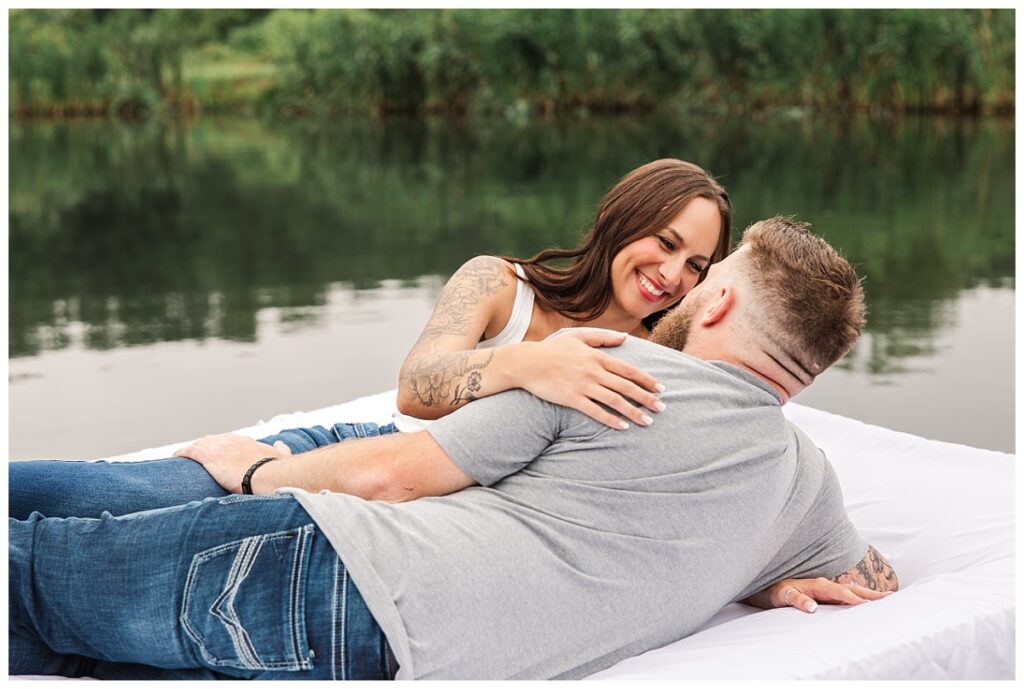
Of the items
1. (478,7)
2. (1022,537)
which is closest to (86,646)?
(1022,537)

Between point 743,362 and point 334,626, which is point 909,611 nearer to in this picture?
point 743,362

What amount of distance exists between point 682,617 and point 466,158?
1136 cm

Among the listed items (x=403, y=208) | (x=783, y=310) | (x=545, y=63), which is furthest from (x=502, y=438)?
(x=545, y=63)

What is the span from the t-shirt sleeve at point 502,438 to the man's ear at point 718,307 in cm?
25

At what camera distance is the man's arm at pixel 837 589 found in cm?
189

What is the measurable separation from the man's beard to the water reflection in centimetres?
293

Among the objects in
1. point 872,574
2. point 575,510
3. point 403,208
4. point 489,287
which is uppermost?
point 489,287

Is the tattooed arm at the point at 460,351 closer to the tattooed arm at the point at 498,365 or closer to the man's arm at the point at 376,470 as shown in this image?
the tattooed arm at the point at 498,365

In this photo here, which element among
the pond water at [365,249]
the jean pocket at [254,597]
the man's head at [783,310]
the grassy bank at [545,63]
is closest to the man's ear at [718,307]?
the man's head at [783,310]

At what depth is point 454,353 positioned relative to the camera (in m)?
2.13

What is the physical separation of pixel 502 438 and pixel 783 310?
1.34 ft

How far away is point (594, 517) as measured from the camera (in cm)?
162

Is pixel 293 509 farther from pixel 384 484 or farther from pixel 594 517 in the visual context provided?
pixel 594 517

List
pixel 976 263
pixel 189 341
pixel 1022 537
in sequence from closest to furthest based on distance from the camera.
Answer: pixel 1022 537 < pixel 189 341 < pixel 976 263
